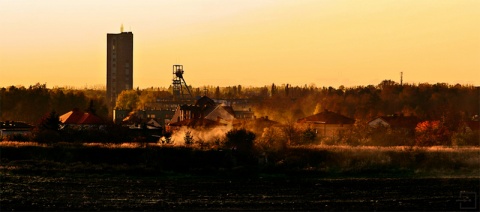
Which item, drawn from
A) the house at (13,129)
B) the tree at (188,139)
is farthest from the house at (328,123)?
the house at (13,129)

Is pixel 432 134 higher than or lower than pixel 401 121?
Result: lower

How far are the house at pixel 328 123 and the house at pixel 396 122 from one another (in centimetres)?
283

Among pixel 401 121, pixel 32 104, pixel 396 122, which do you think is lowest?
pixel 396 122

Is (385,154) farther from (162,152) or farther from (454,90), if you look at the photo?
(454,90)

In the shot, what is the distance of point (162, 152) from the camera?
3056 inches

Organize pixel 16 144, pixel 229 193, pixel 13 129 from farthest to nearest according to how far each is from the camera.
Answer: pixel 13 129, pixel 16 144, pixel 229 193

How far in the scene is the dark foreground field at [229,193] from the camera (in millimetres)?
48812

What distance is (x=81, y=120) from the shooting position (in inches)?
4146

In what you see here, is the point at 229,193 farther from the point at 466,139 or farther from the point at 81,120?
the point at 81,120

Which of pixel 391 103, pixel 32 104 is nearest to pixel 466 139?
pixel 391 103

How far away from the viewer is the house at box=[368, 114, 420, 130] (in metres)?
107

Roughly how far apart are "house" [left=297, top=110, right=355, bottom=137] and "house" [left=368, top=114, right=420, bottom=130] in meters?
2.83

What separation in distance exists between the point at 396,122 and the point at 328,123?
25.4 feet

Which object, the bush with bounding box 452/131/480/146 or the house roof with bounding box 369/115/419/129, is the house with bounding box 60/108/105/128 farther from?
the bush with bounding box 452/131/480/146
